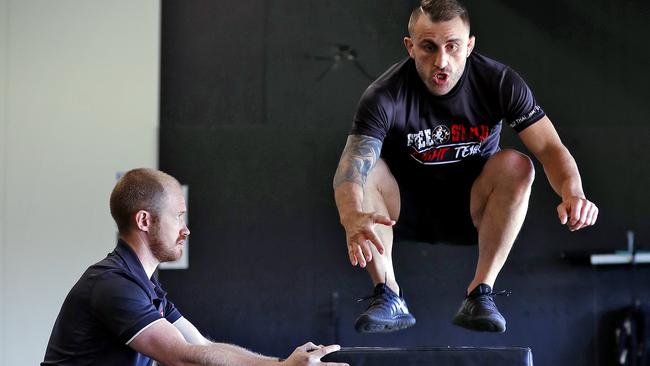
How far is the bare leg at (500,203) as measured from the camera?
2.98m

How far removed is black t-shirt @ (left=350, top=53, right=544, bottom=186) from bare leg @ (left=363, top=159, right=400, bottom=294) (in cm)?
14

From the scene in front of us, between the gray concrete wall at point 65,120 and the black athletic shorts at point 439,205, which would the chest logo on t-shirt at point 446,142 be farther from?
the gray concrete wall at point 65,120

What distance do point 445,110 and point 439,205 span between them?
43 centimetres

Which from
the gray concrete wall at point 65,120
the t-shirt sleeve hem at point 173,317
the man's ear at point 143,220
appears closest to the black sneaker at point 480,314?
the t-shirt sleeve hem at point 173,317

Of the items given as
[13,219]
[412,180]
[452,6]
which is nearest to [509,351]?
[412,180]

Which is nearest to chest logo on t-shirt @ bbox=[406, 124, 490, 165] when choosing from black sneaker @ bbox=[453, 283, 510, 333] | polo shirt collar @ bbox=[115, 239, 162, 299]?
black sneaker @ bbox=[453, 283, 510, 333]

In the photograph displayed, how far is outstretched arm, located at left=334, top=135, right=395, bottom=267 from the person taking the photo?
254 cm

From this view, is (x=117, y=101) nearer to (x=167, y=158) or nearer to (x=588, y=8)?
(x=167, y=158)

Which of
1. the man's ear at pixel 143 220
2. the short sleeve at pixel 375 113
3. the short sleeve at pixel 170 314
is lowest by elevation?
the short sleeve at pixel 170 314

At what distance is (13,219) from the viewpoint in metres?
6.04

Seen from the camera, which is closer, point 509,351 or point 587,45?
point 509,351

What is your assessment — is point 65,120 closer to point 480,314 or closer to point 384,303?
point 384,303

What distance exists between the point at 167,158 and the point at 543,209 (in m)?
2.72

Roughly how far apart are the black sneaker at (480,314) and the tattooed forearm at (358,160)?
59cm
